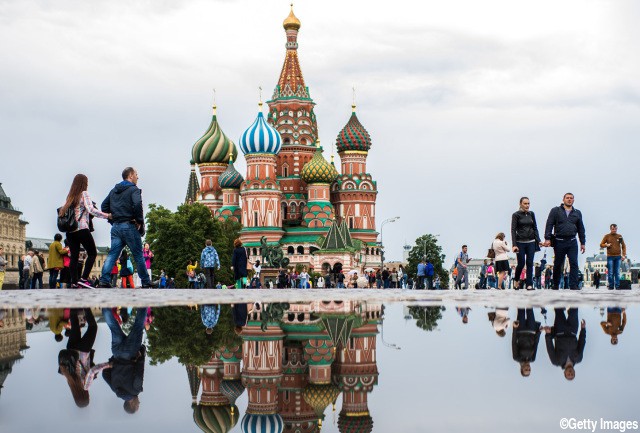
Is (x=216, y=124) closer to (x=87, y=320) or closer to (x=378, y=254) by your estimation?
(x=378, y=254)

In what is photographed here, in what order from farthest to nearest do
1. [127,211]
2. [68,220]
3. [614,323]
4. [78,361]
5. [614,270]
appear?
[614,270] → [68,220] → [127,211] → [614,323] → [78,361]

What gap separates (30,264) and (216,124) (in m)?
67.4

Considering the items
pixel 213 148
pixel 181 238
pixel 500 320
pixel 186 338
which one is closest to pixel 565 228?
pixel 500 320

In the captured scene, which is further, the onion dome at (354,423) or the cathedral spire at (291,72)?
the cathedral spire at (291,72)

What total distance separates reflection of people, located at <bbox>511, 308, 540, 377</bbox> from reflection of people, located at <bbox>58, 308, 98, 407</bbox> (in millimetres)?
1934

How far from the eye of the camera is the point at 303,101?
281 ft

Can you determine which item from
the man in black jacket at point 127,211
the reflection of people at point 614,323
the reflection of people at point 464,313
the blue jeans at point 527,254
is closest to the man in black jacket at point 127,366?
the reflection of people at point 464,313

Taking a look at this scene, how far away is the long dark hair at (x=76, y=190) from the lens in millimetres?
13523

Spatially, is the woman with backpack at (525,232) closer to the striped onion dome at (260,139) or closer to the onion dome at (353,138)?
the striped onion dome at (260,139)

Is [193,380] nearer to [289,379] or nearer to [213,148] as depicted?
[289,379]

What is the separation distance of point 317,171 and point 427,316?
73.9m

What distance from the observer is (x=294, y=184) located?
84.8 metres

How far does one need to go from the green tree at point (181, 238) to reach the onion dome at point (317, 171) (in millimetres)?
21015

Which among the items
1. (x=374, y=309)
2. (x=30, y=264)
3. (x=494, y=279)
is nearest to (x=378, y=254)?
(x=494, y=279)
